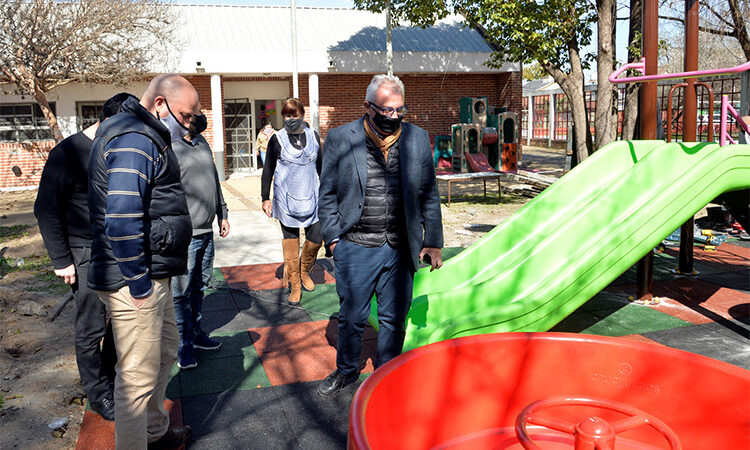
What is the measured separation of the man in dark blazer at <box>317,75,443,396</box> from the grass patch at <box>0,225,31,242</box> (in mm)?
8319

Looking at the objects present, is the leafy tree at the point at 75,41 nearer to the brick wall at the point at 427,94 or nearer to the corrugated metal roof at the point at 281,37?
the corrugated metal roof at the point at 281,37

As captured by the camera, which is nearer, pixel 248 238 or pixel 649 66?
pixel 649 66

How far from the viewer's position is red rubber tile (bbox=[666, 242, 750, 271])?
7.45 metres

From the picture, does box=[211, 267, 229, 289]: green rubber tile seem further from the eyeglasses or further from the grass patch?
the grass patch

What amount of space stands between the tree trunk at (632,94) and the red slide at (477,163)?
4878mm

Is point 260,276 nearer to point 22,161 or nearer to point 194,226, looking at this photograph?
point 194,226

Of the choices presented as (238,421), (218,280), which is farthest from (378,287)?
(218,280)

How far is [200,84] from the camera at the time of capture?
1883cm

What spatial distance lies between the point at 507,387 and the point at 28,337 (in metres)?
4.43

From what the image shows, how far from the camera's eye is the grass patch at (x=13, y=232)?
10.2 metres

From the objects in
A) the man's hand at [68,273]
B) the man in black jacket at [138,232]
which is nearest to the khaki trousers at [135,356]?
the man in black jacket at [138,232]

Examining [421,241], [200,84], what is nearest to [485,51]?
[200,84]

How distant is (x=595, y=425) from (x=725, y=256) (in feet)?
23.2

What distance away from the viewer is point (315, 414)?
3.85 metres
